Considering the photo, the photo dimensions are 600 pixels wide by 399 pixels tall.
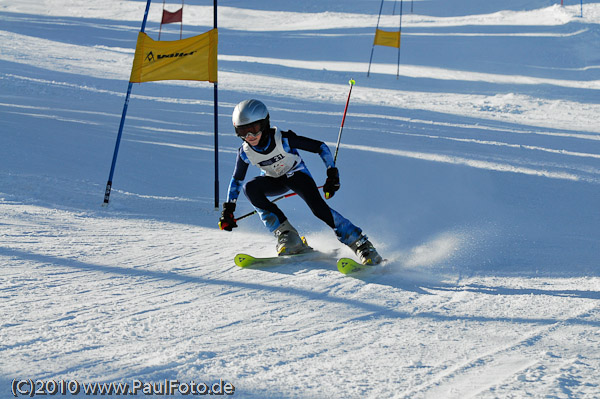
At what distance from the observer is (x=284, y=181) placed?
500cm

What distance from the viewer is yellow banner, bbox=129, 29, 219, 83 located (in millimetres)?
6633

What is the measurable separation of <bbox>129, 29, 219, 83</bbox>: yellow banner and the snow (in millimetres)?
1458

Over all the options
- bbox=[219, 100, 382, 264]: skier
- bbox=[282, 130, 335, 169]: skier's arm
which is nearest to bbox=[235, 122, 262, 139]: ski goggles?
bbox=[219, 100, 382, 264]: skier

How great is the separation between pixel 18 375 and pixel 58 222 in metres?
3.38

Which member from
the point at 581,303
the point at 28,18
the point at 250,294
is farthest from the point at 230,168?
the point at 28,18

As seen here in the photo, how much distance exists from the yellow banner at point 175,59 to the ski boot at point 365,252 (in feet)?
9.37

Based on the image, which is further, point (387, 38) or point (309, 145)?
point (387, 38)

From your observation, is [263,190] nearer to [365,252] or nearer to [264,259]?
[264,259]

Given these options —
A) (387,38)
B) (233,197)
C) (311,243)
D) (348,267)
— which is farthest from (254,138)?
(387,38)

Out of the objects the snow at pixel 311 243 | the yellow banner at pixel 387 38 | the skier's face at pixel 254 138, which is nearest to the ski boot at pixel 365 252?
the snow at pixel 311 243

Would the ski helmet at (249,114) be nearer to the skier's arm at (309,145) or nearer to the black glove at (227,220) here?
the skier's arm at (309,145)

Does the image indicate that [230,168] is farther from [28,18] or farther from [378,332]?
[28,18]

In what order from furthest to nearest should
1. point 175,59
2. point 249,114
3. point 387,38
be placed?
point 387,38
point 175,59
point 249,114

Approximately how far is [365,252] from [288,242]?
0.63 meters
